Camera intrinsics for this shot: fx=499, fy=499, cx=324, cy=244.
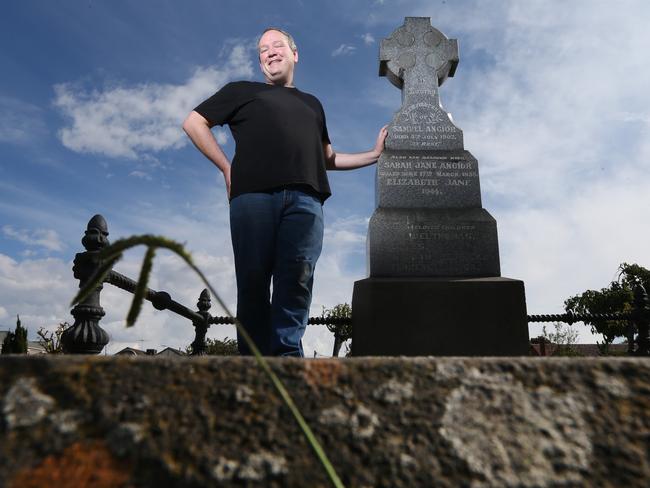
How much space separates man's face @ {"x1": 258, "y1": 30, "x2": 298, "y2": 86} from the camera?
135 inches

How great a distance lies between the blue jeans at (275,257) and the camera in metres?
2.69

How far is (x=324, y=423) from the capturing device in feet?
2.70

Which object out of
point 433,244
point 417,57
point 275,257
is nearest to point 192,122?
point 275,257

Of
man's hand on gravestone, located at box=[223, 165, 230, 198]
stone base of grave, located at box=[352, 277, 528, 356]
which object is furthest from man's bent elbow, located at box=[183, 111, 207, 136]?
stone base of grave, located at box=[352, 277, 528, 356]

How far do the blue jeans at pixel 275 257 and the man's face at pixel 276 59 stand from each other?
1.08 meters

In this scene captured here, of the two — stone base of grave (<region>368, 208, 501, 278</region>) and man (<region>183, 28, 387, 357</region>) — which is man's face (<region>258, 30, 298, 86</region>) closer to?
man (<region>183, 28, 387, 357</region>)

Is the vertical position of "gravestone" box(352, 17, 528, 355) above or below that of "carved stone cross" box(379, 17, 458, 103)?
below

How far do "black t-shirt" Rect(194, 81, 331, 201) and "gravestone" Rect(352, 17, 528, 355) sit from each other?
1885 mm

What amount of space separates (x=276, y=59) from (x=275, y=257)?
4.90 ft

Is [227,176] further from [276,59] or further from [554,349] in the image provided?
[554,349]

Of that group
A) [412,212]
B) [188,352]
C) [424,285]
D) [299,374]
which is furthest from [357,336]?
[299,374]

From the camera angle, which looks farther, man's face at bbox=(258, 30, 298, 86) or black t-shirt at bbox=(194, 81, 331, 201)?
man's face at bbox=(258, 30, 298, 86)

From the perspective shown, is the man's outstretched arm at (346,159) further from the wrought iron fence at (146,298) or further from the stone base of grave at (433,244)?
the wrought iron fence at (146,298)

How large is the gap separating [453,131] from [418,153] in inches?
21.5
